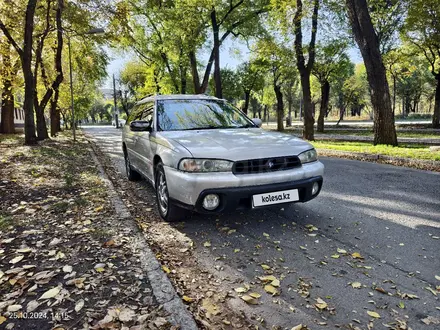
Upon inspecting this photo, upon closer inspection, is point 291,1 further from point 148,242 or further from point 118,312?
point 118,312

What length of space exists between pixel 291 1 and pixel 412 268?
44.7ft

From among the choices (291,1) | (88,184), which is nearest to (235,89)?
(291,1)

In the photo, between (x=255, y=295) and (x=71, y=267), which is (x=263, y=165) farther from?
(x=71, y=267)

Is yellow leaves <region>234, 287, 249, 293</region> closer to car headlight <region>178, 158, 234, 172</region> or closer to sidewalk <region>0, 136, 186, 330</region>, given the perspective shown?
sidewalk <region>0, 136, 186, 330</region>

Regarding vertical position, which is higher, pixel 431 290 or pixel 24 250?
pixel 24 250

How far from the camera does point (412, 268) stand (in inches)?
112

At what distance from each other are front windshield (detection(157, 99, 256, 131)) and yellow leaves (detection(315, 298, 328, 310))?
9.40ft

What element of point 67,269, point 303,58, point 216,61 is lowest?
point 67,269

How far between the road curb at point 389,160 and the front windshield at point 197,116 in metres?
4.79

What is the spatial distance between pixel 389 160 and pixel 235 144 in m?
6.18

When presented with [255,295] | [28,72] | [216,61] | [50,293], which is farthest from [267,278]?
[216,61]

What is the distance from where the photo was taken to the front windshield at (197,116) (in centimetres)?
465

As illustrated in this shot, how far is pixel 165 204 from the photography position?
413 cm

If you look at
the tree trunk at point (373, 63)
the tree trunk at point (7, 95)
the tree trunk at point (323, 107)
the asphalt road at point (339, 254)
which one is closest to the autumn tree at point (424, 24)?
the tree trunk at point (323, 107)
